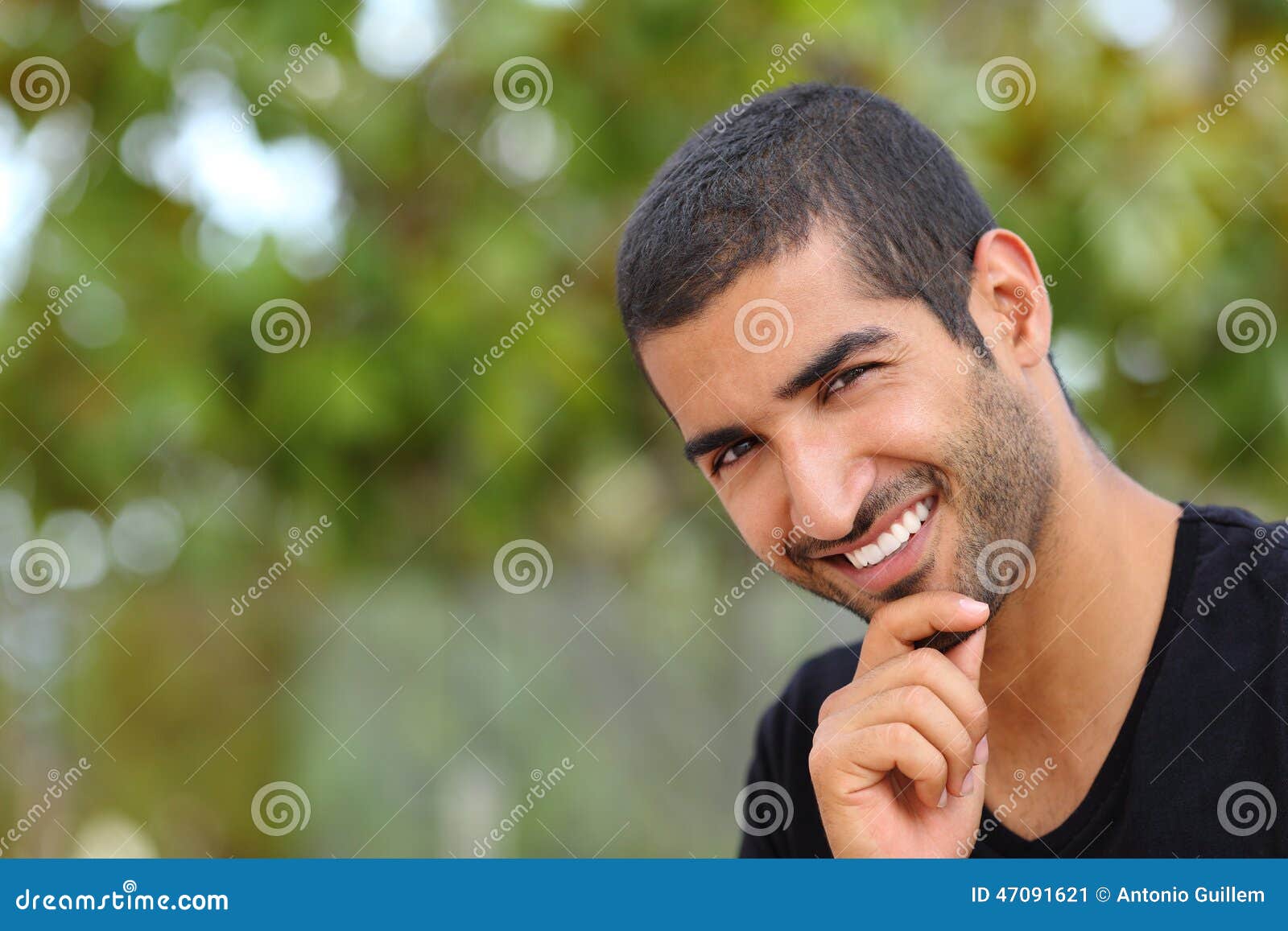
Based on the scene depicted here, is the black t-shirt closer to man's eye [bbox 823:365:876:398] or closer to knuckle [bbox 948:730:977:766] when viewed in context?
knuckle [bbox 948:730:977:766]

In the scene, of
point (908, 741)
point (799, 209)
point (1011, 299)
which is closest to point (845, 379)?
point (799, 209)

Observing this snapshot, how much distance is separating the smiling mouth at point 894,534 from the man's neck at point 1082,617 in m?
0.24

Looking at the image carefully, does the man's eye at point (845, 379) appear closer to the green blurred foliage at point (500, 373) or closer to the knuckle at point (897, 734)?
the knuckle at point (897, 734)

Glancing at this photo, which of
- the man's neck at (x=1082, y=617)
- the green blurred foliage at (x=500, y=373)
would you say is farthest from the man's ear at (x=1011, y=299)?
the green blurred foliage at (x=500, y=373)

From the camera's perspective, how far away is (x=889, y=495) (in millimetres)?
1755

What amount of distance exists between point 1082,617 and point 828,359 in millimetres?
606

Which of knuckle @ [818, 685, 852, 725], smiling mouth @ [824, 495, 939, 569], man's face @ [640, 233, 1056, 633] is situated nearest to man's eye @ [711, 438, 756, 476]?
man's face @ [640, 233, 1056, 633]

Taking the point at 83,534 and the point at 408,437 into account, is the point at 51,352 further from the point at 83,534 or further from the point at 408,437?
the point at 408,437

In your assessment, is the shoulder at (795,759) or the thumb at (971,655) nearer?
the thumb at (971,655)

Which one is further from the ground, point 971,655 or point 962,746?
point 971,655

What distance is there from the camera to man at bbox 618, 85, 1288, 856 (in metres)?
1.71

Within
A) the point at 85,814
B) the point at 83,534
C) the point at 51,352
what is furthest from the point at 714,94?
the point at 85,814

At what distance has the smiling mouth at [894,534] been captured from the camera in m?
1.78

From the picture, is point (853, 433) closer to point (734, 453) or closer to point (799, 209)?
point (734, 453)
